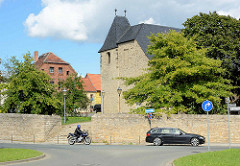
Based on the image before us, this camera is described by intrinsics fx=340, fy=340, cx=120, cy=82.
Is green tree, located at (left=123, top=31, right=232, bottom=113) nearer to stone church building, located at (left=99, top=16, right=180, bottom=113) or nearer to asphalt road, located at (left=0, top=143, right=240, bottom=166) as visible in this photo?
asphalt road, located at (left=0, top=143, right=240, bottom=166)

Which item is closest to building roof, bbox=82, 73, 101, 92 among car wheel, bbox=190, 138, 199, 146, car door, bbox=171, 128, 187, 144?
car door, bbox=171, 128, 187, 144

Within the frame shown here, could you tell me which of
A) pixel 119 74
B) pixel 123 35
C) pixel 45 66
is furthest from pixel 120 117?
pixel 45 66

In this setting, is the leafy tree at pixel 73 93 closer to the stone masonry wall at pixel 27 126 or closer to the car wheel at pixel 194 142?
the stone masonry wall at pixel 27 126

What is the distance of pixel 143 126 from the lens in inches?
1138

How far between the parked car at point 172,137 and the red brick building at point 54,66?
165ft

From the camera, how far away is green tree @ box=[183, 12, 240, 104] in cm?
3600

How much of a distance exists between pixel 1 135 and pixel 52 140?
5938 mm

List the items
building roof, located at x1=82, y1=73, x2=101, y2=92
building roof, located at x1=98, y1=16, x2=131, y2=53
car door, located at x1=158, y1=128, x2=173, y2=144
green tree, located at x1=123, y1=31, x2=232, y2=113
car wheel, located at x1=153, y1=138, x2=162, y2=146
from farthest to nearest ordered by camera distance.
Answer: building roof, located at x1=82, y1=73, x2=101, y2=92, building roof, located at x1=98, y1=16, x2=131, y2=53, green tree, located at x1=123, y1=31, x2=232, y2=113, car wheel, located at x1=153, y1=138, x2=162, y2=146, car door, located at x1=158, y1=128, x2=173, y2=144

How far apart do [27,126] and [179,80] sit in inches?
597

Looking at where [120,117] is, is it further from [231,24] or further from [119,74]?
[119,74]

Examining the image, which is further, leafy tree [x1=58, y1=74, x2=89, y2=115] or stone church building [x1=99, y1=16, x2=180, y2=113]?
stone church building [x1=99, y1=16, x2=180, y2=113]

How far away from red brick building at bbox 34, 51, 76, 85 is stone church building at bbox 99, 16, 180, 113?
17078 millimetres

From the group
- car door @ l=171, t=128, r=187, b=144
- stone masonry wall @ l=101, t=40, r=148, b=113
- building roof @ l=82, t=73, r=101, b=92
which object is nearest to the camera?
car door @ l=171, t=128, r=187, b=144

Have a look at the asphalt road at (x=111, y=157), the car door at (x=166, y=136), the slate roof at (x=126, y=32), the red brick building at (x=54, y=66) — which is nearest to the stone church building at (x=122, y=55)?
the slate roof at (x=126, y=32)
